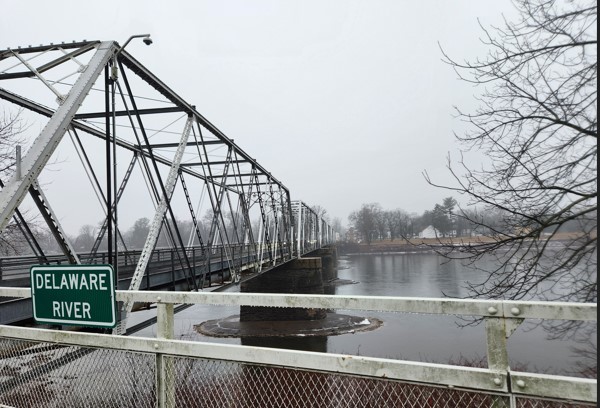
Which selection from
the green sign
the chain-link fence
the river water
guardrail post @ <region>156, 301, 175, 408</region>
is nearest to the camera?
guardrail post @ <region>156, 301, 175, 408</region>

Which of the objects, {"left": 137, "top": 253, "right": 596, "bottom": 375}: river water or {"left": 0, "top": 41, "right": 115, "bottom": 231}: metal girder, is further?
{"left": 137, "top": 253, "right": 596, "bottom": 375}: river water

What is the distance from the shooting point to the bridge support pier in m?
34.2

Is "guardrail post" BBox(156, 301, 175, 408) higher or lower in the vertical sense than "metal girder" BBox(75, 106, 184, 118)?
lower

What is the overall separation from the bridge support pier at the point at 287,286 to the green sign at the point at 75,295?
2976 cm

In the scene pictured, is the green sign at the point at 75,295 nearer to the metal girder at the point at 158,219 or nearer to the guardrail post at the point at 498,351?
the guardrail post at the point at 498,351

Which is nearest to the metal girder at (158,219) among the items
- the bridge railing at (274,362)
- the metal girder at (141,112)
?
the metal girder at (141,112)

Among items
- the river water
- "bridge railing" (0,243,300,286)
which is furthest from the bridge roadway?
the river water

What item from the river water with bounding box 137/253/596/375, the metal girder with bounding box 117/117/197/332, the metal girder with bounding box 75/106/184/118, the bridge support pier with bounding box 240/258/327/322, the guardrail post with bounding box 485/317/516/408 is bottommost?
the river water with bounding box 137/253/596/375

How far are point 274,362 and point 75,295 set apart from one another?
2235mm

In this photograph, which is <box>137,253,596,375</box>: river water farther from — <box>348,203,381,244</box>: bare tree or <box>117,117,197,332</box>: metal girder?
<box>348,203,381,244</box>: bare tree

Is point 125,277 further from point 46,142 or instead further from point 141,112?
point 46,142

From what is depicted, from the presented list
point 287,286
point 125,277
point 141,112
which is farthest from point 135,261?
point 287,286

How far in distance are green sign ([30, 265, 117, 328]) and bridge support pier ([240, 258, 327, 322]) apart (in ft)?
97.6

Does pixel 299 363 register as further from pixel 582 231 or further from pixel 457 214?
pixel 457 214
